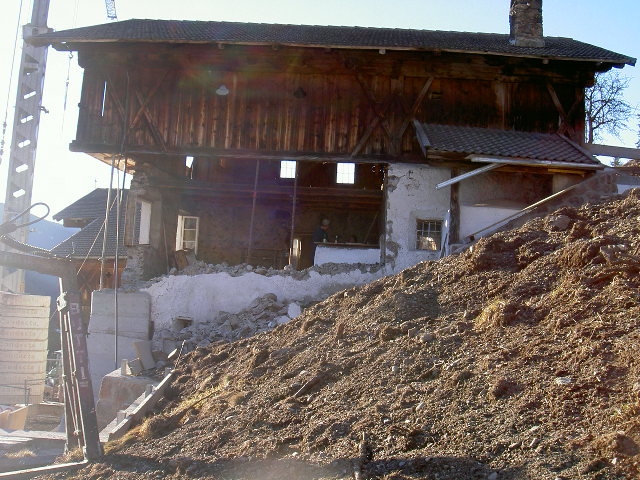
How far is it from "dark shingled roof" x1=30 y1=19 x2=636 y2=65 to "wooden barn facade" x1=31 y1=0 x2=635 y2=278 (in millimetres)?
52

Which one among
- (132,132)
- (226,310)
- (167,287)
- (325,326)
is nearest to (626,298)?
(325,326)

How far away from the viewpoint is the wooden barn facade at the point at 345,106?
18406 millimetres

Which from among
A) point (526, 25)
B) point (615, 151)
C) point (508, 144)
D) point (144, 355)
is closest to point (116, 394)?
point (144, 355)

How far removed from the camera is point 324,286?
685 inches

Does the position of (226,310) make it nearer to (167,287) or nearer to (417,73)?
(167,287)

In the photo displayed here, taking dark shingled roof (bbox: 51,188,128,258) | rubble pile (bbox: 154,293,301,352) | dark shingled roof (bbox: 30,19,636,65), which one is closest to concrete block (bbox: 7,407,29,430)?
rubble pile (bbox: 154,293,301,352)

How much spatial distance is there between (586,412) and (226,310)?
12017mm

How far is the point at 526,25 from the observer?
2028 cm

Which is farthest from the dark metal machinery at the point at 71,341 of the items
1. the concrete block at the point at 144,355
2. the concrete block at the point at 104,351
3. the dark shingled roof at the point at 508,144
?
the dark shingled roof at the point at 508,144

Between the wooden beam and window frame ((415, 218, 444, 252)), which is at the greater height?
the wooden beam

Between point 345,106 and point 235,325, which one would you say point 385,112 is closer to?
point 345,106

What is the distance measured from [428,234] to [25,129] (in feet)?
34.4

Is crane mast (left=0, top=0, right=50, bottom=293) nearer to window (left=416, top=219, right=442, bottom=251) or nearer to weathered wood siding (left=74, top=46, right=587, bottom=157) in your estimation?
weathered wood siding (left=74, top=46, right=587, bottom=157)

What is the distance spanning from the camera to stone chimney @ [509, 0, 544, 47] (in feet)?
65.9
